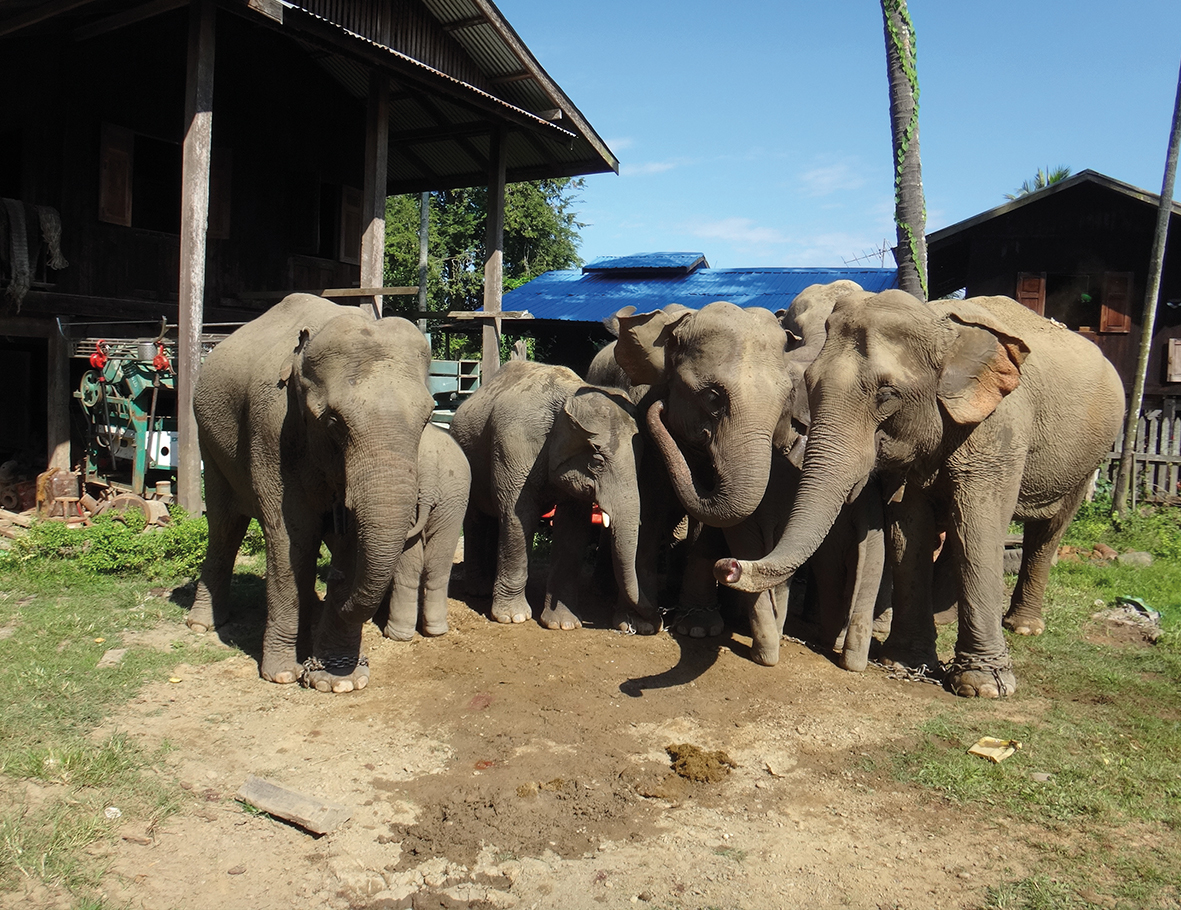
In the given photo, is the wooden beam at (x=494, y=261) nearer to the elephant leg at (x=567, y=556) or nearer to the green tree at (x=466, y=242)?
the elephant leg at (x=567, y=556)

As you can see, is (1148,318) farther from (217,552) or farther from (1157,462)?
(217,552)

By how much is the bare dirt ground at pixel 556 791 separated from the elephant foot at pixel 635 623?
19.0 inches

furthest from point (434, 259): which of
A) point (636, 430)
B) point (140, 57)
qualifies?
point (636, 430)

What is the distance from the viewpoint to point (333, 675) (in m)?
5.94

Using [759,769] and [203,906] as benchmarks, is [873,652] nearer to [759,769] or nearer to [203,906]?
[759,769]

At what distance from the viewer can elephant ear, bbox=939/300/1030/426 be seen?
577 centimetres

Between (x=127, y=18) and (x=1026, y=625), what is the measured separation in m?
12.0

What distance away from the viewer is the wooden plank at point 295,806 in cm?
417

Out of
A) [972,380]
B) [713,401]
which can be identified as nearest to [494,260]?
[713,401]

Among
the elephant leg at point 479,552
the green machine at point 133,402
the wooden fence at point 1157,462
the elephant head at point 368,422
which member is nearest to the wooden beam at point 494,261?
the green machine at point 133,402

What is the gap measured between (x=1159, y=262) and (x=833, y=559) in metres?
11.0

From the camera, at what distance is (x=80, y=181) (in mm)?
13023

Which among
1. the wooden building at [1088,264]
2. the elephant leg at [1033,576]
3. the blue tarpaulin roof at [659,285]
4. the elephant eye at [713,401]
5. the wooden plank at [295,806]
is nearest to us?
the wooden plank at [295,806]

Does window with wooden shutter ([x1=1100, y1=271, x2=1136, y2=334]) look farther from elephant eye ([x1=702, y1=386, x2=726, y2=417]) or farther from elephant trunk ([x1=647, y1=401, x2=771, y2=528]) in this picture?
elephant trunk ([x1=647, y1=401, x2=771, y2=528])
